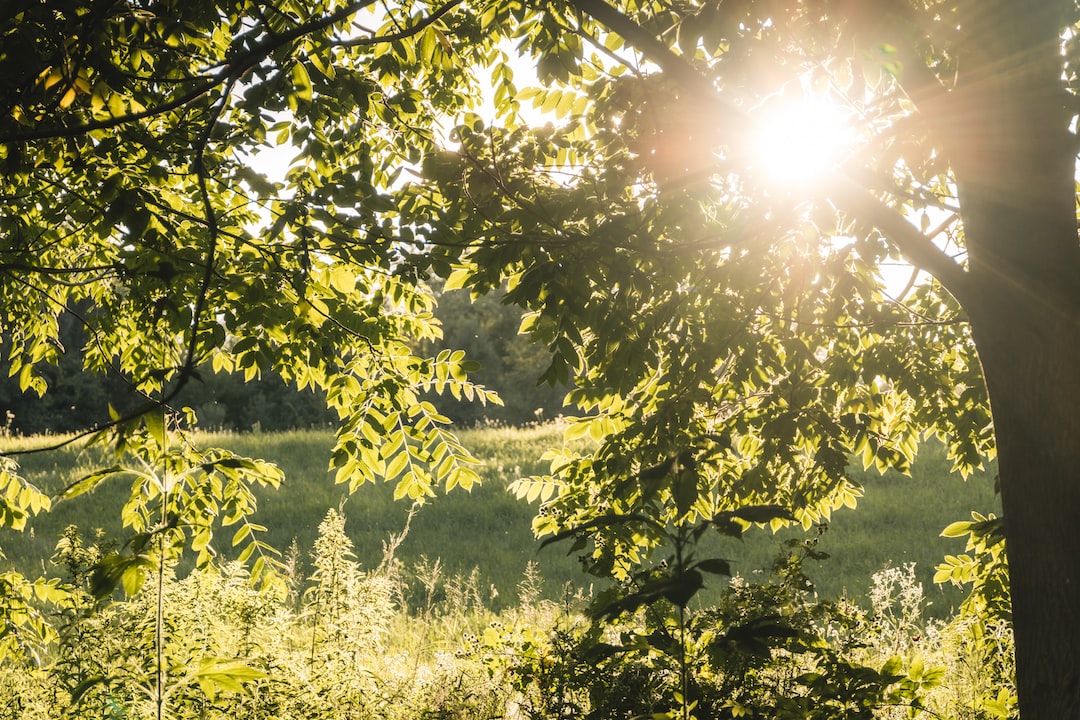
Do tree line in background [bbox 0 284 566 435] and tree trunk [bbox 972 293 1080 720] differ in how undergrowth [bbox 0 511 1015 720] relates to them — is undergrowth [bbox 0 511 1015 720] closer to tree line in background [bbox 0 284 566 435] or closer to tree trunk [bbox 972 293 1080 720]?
tree trunk [bbox 972 293 1080 720]

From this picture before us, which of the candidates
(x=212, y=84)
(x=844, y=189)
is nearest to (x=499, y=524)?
(x=844, y=189)

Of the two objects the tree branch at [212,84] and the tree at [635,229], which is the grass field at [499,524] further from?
the tree branch at [212,84]

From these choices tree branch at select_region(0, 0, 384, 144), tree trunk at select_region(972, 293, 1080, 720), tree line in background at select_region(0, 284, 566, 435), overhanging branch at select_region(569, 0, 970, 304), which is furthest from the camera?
tree line in background at select_region(0, 284, 566, 435)

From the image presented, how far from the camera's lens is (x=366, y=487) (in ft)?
58.3

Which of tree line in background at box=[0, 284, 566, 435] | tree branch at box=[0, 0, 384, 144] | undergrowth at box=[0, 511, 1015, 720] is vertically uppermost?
tree line in background at box=[0, 284, 566, 435]

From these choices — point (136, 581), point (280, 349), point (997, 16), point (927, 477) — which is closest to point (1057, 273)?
point (997, 16)

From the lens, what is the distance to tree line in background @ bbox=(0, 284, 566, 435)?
3366 centimetres

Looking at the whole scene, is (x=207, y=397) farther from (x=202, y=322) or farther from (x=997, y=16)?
(x=997, y=16)

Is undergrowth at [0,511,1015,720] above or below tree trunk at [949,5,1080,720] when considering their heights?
below

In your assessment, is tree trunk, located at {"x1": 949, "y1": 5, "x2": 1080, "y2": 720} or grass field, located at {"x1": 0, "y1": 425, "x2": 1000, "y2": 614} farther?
grass field, located at {"x1": 0, "y1": 425, "x2": 1000, "y2": 614}

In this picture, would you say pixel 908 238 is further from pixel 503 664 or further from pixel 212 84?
pixel 503 664

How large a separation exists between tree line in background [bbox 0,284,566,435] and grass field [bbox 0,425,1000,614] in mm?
10237

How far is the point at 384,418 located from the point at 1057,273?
3.14m

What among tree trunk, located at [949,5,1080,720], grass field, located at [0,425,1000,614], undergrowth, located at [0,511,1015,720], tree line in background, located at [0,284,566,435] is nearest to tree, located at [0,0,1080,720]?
tree trunk, located at [949,5,1080,720]
